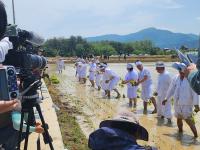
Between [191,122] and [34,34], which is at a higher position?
[34,34]

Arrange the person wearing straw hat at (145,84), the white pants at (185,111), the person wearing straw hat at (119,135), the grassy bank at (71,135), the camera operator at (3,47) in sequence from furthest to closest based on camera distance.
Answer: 1. the person wearing straw hat at (145,84)
2. the white pants at (185,111)
3. the grassy bank at (71,135)
4. the camera operator at (3,47)
5. the person wearing straw hat at (119,135)

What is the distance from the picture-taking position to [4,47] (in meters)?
3.50

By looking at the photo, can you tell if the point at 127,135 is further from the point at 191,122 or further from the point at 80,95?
the point at 80,95

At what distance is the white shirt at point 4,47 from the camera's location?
3407 millimetres

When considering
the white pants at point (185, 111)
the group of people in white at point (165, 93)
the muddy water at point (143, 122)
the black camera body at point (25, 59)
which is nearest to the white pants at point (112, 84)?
the group of people in white at point (165, 93)

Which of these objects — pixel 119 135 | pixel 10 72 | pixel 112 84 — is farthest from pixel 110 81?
pixel 119 135

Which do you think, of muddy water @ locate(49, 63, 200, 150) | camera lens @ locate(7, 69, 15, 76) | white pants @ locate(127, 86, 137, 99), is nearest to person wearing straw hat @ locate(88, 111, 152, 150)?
camera lens @ locate(7, 69, 15, 76)

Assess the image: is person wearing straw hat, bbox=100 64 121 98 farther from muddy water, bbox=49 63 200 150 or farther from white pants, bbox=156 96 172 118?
white pants, bbox=156 96 172 118

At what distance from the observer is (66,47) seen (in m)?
83.1

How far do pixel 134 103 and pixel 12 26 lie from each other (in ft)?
35.9

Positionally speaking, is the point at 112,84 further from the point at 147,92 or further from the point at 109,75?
the point at 147,92

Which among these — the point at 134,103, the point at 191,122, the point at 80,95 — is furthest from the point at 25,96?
the point at 80,95

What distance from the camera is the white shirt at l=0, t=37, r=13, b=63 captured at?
3.41 metres

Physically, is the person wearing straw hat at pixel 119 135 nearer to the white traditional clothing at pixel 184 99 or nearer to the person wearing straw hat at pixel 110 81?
the white traditional clothing at pixel 184 99
